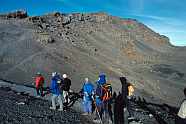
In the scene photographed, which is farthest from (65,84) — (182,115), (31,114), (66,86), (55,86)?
(182,115)

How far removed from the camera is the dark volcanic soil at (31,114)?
15.9m

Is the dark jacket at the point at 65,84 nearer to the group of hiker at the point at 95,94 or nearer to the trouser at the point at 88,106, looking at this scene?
the group of hiker at the point at 95,94

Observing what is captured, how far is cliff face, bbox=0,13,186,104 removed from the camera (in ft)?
174

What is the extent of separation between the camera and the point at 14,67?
50469 millimetres

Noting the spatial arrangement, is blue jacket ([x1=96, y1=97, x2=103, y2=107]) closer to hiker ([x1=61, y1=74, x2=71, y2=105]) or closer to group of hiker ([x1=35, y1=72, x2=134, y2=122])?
group of hiker ([x1=35, y1=72, x2=134, y2=122])

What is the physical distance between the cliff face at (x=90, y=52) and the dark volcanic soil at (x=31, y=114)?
23328 millimetres

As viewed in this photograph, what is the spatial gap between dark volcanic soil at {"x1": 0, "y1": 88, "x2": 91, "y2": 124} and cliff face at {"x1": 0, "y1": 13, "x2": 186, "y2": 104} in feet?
76.5

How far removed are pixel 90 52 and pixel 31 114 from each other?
54.8 meters

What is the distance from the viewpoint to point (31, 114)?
17.3 metres

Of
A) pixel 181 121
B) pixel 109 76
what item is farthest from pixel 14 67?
pixel 181 121

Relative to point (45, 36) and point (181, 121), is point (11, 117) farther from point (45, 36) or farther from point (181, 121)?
point (45, 36)

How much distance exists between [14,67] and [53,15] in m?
49.6

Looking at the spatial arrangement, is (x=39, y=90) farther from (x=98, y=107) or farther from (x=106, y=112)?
(x=106, y=112)

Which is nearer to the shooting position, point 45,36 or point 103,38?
point 45,36
